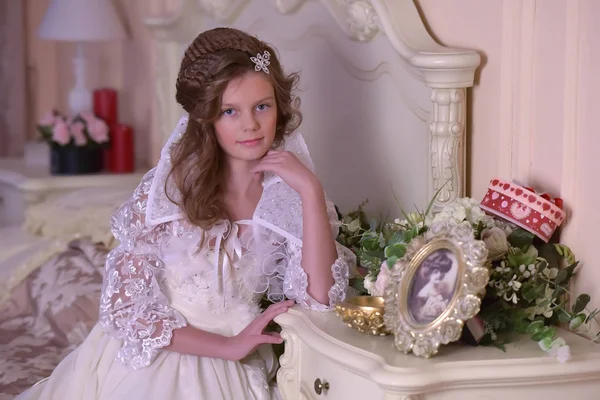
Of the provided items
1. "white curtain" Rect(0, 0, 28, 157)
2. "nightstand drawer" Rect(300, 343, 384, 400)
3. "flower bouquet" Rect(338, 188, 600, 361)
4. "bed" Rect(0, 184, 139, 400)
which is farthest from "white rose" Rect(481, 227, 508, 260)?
"white curtain" Rect(0, 0, 28, 157)

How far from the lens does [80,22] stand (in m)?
4.29

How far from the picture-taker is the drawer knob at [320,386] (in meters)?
1.80

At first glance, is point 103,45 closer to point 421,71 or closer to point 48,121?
point 48,121

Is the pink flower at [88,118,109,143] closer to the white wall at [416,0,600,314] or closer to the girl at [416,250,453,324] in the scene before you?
the white wall at [416,0,600,314]

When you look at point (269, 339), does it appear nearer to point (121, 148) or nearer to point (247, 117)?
point (247, 117)

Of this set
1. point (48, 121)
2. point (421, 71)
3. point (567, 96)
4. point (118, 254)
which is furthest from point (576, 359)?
point (48, 121)

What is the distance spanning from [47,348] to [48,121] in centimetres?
167

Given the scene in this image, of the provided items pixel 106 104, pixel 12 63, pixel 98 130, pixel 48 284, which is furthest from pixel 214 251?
pixel 12 63

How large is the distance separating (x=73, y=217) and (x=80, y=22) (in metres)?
1.07

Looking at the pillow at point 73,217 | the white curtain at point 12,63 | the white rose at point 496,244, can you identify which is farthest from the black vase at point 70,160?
the white rose at point 496,244

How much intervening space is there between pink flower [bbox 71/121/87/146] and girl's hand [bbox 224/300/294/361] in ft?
7.72

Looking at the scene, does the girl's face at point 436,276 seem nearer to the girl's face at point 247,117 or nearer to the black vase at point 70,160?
the girl's face at point 247,117

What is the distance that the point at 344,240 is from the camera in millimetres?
2340

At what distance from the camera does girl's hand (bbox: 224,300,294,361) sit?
79.3 inches
